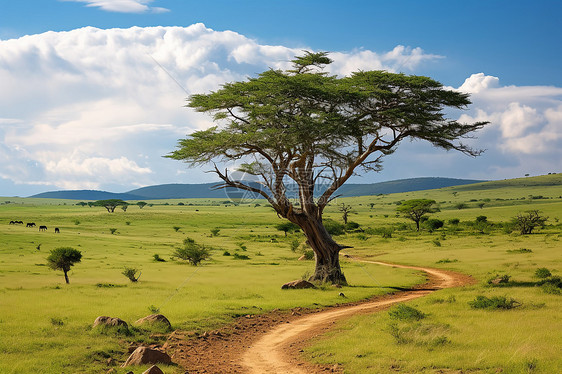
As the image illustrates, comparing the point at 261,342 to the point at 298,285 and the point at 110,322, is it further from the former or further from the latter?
the point at 298,285

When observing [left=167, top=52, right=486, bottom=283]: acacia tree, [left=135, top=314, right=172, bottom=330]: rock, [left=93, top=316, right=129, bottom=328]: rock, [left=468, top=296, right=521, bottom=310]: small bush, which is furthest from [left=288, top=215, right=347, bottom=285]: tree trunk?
[left=93, top=316, right=129, bottom=328]: rock

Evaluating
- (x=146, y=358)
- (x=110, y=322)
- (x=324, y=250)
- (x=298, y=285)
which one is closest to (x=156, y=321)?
(x=110, y=322)

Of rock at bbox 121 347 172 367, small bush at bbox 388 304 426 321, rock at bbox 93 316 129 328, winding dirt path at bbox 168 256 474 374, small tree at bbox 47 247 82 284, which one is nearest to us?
rock at bbox 121 347 172 367

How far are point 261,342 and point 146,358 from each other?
173 inches

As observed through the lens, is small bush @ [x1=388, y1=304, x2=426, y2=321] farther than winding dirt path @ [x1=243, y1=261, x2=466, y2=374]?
Yes

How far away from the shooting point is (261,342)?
15211mm

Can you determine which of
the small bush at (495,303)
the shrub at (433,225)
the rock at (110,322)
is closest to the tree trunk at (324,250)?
the small bush at (495,303)

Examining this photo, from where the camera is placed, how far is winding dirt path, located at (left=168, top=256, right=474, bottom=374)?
40.0ft

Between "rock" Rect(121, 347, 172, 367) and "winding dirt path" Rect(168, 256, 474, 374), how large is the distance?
2.05 ft

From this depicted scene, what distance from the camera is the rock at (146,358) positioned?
1179 centimetres

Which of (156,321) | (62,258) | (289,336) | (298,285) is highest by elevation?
(62,258)

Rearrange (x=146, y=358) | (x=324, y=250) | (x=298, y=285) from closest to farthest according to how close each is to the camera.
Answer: (x=146, y=358) < (x=298, y=285) < (x=324, y=250)

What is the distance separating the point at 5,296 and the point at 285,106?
54.0 ft

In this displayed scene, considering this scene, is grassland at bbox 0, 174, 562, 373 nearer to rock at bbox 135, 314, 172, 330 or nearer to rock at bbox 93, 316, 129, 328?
rock at bbox 93, 316, 129, 328
